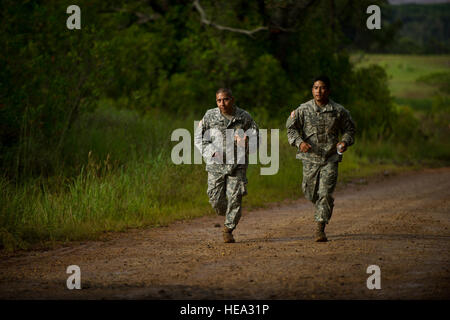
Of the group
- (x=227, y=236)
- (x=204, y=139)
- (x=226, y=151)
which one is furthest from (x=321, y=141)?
(x=227, y=236)

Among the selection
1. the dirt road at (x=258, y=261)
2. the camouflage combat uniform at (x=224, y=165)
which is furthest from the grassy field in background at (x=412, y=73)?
the camouflage combat uniform at (x=224, y=165)

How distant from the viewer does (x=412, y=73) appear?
Answer: 7775 centimetres

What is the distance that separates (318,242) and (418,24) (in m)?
109

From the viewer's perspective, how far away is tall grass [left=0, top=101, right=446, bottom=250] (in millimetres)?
9914

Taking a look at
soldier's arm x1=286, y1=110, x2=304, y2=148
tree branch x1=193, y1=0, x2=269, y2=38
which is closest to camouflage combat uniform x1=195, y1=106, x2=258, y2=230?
soldier's arm x1=286, y1=110, x2=304, y2=148

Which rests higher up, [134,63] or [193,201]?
[134,63]

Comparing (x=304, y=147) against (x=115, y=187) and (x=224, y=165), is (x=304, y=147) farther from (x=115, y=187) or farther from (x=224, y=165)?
(x=115, y=187)

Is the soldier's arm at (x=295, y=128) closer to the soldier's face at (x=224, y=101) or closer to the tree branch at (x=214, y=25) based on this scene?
the soldier's face at (x=224, y=101)

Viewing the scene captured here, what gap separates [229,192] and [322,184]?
1.16 metres

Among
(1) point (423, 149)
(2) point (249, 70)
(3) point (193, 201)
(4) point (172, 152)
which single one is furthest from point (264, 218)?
(1) point (423, 149)

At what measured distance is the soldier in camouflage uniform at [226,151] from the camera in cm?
891

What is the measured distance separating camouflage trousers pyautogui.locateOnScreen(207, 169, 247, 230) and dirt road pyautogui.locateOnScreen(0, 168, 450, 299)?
0.38 m
